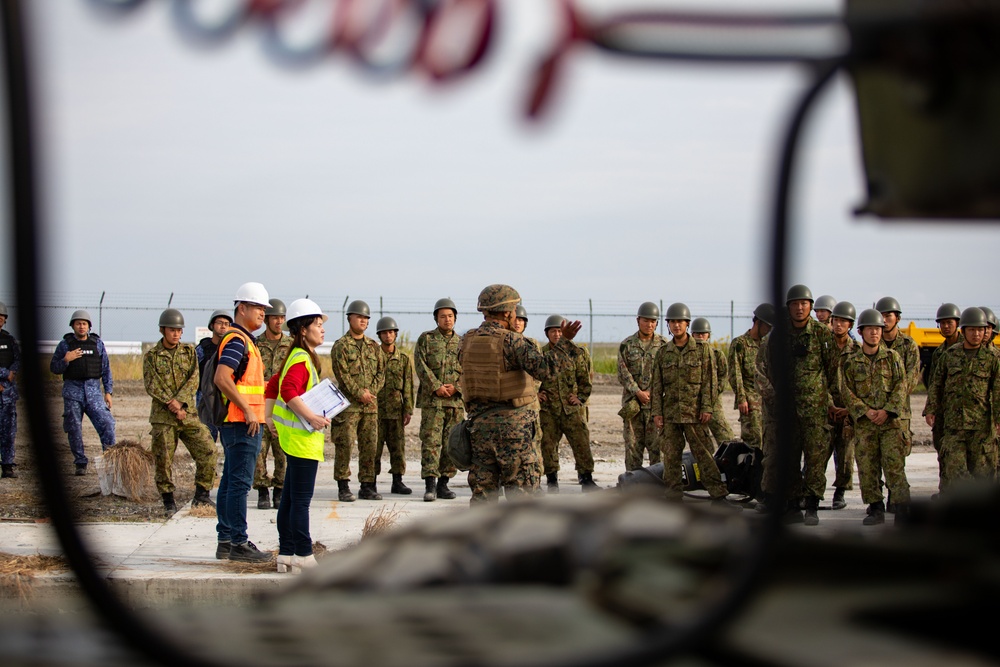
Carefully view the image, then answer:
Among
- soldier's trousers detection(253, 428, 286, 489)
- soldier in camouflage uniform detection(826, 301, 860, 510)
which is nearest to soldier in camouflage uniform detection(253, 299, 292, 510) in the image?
soldier's trousers detection(253, 428, 286, 489)

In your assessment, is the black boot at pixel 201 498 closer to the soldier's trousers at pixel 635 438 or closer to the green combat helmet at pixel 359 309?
the green combat helmet at pixel 359 309

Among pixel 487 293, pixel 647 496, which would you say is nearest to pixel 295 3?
pixel 647 496

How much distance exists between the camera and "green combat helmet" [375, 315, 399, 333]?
11766 mm

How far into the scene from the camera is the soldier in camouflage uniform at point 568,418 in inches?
458

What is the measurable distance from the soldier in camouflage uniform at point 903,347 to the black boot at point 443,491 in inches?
172

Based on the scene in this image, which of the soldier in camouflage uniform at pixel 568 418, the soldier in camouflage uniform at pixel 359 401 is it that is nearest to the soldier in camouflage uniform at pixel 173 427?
the soldier in camouflage uniform at pixel 359 401

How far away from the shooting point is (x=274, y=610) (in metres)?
1.16

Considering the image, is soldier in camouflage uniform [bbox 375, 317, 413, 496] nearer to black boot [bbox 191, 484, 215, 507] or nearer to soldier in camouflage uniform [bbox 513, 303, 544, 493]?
soldier in camouflage uniform [bbox 513, 303, 544, 493]

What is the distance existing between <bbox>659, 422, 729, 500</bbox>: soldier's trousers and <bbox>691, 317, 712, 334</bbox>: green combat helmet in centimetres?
221

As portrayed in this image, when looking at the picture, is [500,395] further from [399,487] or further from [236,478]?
[399,487]

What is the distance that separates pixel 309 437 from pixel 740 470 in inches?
182

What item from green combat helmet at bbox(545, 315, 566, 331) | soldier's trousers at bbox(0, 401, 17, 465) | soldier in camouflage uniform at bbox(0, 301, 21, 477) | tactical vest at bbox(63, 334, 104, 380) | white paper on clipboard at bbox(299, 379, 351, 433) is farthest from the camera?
green combat helmet at bbox(545, 315, 566, 331)

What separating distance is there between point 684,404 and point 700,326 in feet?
8.39

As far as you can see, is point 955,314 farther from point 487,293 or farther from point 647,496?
point 647,496
